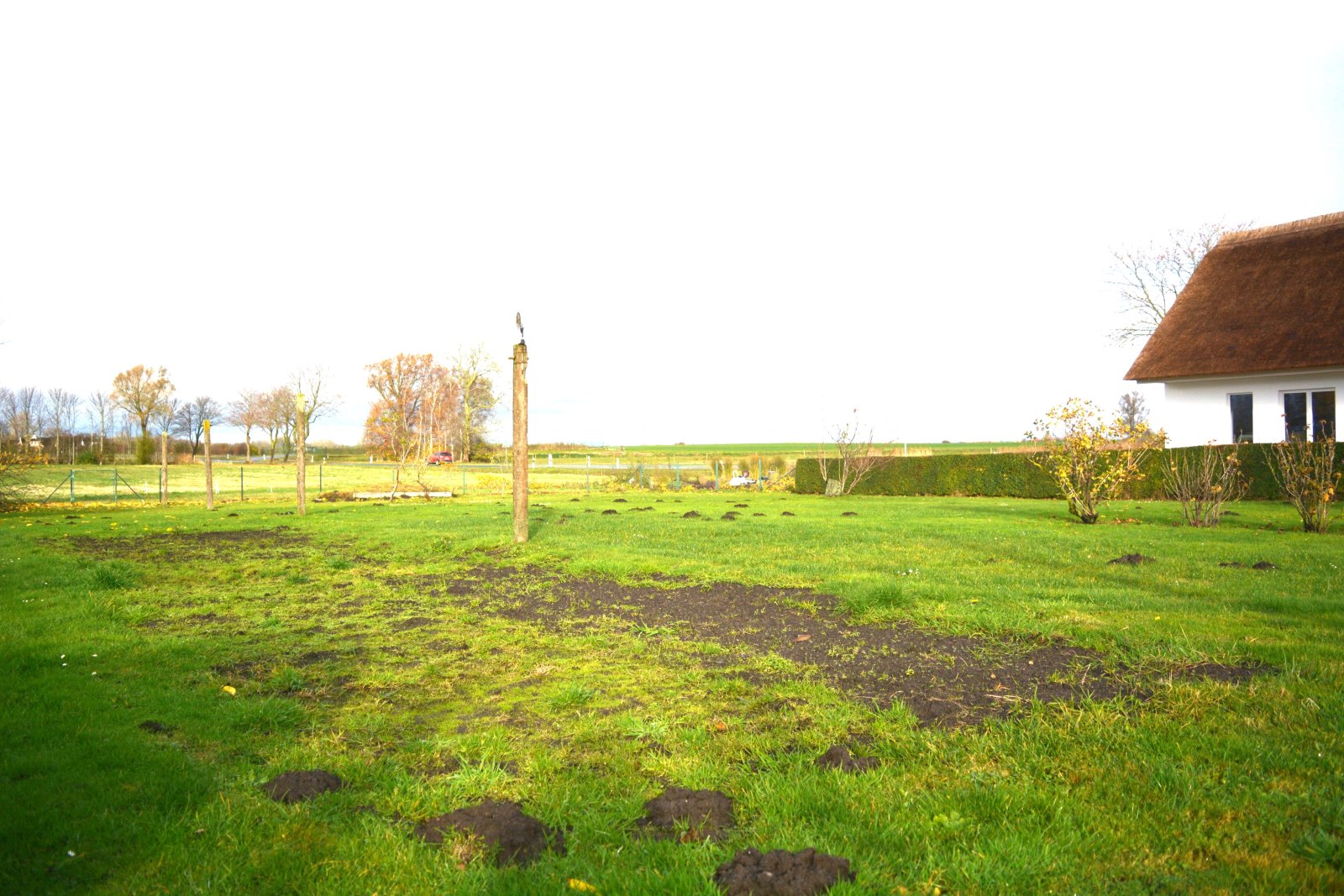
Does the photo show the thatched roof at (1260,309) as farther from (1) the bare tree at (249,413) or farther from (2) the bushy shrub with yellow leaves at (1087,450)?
(1) the bare tree at (249,413)

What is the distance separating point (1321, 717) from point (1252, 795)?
110cm

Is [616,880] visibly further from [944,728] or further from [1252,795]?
[1252,795]

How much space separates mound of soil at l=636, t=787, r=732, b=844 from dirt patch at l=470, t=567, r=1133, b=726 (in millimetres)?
1534

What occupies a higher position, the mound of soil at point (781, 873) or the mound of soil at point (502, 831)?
the mound of soil at point (781, 873)

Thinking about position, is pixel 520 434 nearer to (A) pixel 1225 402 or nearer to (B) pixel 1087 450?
(B) pixel 1087 450

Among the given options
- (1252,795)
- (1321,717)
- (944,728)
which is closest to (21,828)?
(944,728)

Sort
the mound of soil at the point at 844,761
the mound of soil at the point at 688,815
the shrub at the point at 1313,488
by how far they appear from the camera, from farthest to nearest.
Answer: the shrub at the point at 1313,488 < the mound of soil at the point at 844,761 < the mound of soil at the point at 688,815

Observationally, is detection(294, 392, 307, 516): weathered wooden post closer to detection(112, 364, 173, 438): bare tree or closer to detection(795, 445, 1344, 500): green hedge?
detection(795, 445, 1344, 500): green hedge

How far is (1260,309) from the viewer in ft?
81.1

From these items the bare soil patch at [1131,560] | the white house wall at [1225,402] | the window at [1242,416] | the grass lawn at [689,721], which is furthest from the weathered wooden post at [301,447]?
the window at [1242,416]

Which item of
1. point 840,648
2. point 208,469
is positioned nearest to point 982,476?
point 840,648

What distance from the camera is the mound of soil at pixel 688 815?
3096 millimetres

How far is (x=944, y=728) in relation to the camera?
13.5ft

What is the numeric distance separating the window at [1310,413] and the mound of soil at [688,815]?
25780 millimetres
